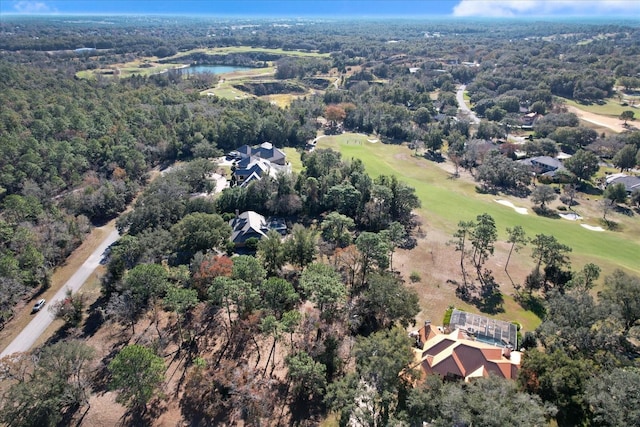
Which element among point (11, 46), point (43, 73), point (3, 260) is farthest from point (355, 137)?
point (11, 46)

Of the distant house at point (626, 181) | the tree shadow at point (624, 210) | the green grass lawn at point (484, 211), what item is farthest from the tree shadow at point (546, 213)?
the distant house at point (626, 181)

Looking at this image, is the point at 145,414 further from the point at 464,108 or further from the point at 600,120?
the point at 600,120

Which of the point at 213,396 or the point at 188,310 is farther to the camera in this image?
the point at 188,310

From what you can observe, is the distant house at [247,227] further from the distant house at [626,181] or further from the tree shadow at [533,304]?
the distant house at [626,181]

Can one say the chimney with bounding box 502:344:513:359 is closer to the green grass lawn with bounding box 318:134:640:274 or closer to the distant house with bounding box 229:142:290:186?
the green grass lawn with bounding box 318:134:640:274

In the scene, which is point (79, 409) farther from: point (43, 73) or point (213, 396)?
point (43, 73)
